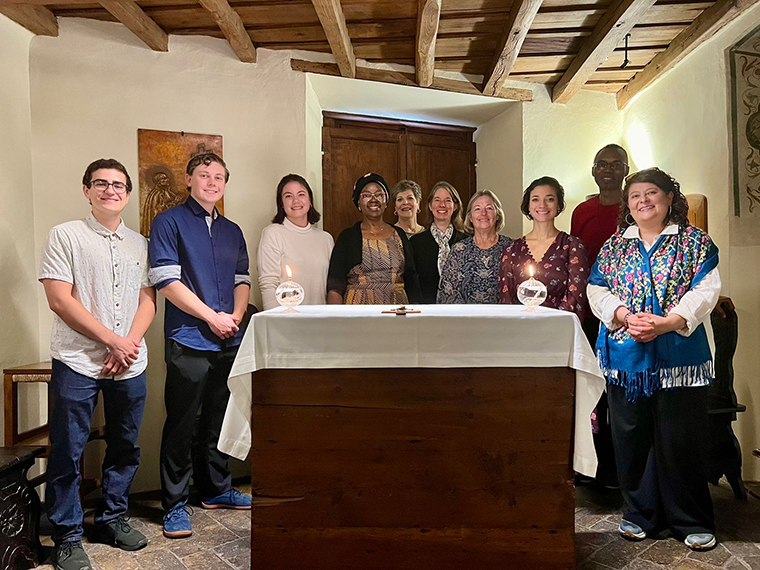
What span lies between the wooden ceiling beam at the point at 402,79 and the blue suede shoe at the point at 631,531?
3.00 meters

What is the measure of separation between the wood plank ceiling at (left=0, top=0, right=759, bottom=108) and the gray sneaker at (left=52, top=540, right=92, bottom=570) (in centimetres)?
243

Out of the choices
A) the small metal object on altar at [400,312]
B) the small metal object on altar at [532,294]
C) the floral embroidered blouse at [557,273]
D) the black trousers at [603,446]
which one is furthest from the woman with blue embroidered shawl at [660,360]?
the small metal object on altar at [400,312]

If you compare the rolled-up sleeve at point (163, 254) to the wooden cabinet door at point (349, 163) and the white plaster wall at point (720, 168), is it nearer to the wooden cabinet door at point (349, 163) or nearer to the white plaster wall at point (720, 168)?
the wooden cabinet door at point (349, 163)

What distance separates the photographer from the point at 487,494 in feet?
6.39

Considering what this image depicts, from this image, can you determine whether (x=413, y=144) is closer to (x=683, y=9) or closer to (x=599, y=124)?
(x=599, y=124)

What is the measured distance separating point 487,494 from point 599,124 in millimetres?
3472

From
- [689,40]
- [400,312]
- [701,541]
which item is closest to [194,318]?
Result: [400,312]

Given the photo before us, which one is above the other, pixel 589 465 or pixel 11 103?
pixel 11 103

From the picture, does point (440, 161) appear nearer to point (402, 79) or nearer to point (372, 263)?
point (402, 79)

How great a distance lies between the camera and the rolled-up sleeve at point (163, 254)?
8.68ft

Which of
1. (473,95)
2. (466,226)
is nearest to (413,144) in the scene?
(473,95)

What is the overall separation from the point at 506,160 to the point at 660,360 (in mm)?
2547

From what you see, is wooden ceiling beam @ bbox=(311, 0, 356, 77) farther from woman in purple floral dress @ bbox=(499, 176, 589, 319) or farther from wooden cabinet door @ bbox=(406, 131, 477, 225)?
woman in purple floral dress @ bbox=(499, 176, 589, 319)

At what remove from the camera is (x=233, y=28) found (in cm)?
315
